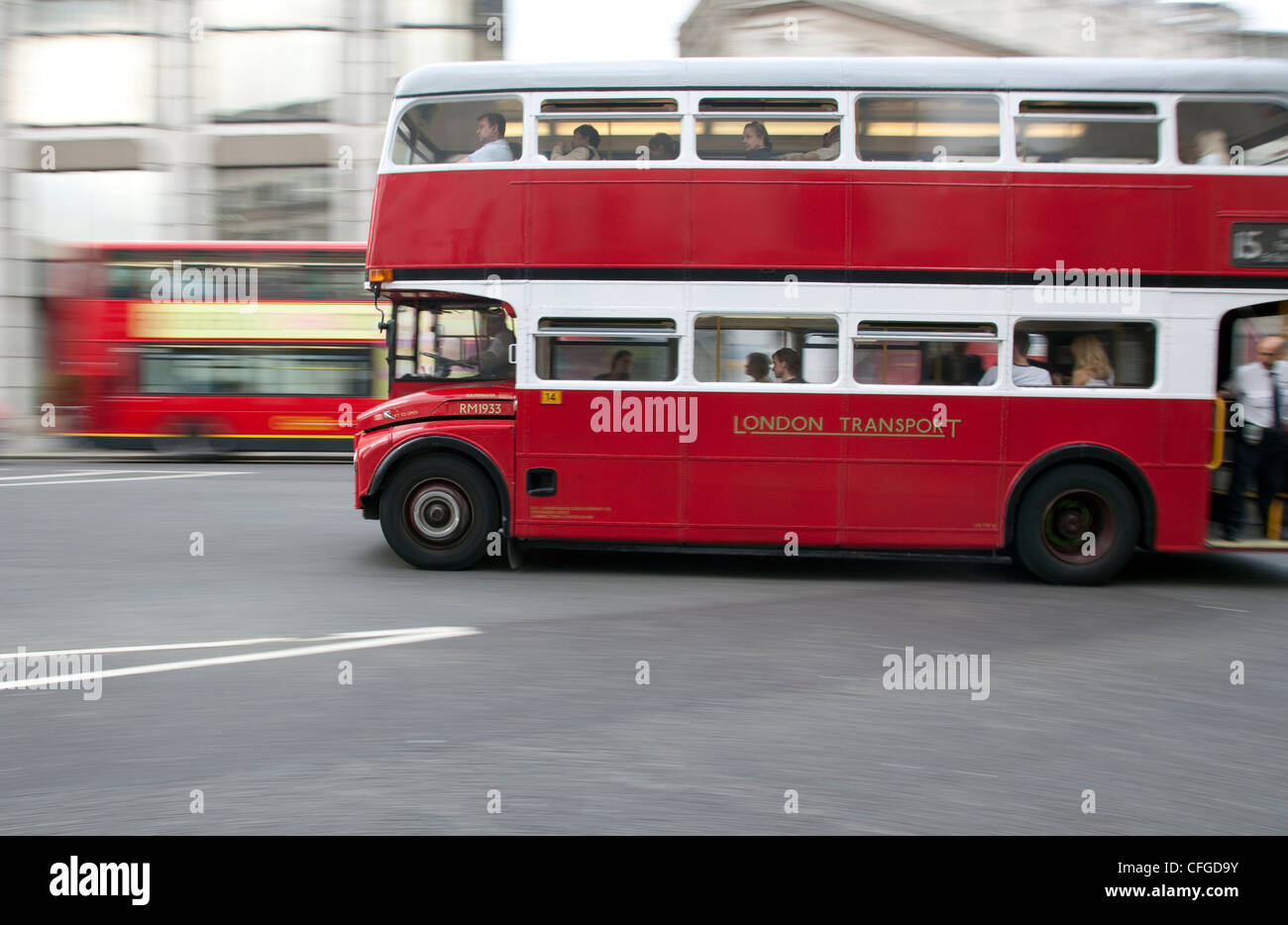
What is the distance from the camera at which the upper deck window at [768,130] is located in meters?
8.21

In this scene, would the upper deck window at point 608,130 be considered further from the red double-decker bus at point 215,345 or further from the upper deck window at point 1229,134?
the red double-decker bus at point 215,345

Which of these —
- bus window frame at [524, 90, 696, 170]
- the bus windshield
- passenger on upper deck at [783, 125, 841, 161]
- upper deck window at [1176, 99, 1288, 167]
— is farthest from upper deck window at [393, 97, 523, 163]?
upper deck window at [1176, 99, 1288, 167]

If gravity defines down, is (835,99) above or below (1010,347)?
above

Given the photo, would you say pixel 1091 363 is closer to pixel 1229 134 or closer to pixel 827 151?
pixel 1229 134

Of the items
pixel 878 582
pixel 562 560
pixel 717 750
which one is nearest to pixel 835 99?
pixel 878 582

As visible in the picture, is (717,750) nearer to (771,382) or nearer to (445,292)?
(771,382)

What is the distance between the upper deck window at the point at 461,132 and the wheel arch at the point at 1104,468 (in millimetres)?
4575

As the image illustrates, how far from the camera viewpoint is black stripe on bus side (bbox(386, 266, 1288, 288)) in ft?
26.6

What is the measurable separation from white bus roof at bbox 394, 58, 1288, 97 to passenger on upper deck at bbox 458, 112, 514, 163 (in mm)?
225

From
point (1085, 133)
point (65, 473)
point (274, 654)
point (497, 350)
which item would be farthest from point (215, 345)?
point (1085, 133)

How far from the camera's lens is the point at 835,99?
819cm

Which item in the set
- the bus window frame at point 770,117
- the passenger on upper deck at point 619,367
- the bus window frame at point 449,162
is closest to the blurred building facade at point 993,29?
the bus window frame at point 770,117

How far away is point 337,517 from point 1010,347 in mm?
6854
